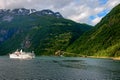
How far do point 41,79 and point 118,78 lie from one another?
35113 millimetres

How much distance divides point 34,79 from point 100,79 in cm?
2954

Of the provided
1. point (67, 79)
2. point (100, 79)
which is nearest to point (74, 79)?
point (67, 79)

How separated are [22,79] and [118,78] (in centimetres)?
4349

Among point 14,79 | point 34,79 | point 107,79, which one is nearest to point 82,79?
point 107,79

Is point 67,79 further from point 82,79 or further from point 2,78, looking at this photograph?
point 2,78

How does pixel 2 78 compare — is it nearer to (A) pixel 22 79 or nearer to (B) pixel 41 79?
(A) pixel 22 79

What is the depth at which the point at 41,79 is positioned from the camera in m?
121

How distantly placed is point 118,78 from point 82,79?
54.6 ft

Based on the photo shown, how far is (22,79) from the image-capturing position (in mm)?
120438

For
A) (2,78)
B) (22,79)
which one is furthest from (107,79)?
(2,78)

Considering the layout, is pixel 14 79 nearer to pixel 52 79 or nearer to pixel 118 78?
pixel 52 79

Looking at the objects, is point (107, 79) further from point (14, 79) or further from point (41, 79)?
point (14, 79)

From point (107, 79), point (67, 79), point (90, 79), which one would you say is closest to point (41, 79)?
point (67, 79)

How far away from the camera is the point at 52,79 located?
4788 inches
